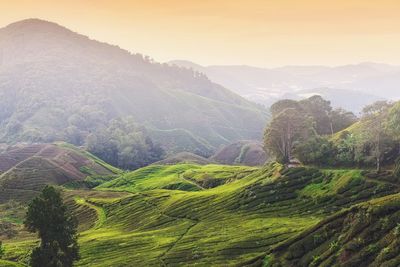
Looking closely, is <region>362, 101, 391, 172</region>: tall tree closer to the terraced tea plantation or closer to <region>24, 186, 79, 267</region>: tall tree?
the terraced tea plantation

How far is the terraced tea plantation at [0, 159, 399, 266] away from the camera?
87.1 m

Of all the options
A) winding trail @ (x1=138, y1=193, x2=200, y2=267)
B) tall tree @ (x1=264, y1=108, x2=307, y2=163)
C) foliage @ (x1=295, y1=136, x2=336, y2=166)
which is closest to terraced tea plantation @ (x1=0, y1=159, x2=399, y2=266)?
winding trail @ (x1=138, y1=193, x2=200, y2=267)

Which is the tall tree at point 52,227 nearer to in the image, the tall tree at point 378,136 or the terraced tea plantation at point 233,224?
the terraced tea plantation at point 233,224

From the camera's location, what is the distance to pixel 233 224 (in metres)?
111

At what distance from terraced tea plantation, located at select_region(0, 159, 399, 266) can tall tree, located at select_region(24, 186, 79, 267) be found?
49.8 ft

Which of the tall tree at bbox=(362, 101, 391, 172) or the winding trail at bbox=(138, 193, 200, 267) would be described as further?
the tall tree at bbox=(362, 101, 391, 172)

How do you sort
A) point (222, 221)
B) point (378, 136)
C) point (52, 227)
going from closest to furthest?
point (52, 227) < point (222, 221) < point (378, 136)

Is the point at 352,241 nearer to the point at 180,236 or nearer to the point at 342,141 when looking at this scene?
the point at 180,236

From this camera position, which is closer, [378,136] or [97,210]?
[378,136]

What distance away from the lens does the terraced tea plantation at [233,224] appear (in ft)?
286

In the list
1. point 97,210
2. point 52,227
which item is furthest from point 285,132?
point 52,227

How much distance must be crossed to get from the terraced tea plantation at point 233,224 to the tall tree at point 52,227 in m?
15.2

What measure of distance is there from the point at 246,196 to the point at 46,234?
188ft

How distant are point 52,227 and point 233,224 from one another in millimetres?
41929
